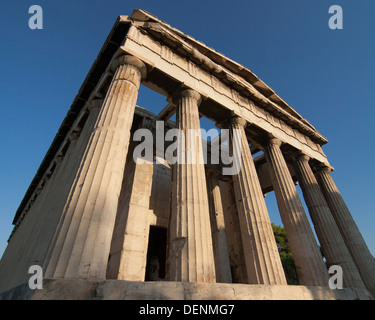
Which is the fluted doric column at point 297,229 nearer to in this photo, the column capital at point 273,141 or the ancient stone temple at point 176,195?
the ancient stone temple at point 176,195

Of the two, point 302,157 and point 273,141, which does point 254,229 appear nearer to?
point 273,141

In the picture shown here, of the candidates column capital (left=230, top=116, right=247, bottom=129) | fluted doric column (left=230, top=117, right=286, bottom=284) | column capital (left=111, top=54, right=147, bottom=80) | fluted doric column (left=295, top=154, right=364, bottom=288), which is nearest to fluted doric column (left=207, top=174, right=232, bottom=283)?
fluted doric column (left=230, top=117, right=286, bottom=284)

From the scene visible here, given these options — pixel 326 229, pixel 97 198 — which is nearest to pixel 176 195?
pixel 97 198

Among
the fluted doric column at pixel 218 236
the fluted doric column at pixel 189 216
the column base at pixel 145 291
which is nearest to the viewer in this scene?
the column base at pixel 145 291

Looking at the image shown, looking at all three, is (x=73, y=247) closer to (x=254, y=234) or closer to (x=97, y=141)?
(x=97, y=141)

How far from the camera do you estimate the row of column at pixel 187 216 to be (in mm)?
4605

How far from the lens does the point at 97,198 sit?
5094 millimetres

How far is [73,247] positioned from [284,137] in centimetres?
1388

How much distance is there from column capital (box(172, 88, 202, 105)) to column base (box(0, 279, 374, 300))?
7.88 metres

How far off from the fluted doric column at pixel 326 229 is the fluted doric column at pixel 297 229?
3.12 meters

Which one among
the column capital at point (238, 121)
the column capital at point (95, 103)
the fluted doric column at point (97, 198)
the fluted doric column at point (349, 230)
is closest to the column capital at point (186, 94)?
the column capital at point (238, 121)

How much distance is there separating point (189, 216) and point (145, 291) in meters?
2.82

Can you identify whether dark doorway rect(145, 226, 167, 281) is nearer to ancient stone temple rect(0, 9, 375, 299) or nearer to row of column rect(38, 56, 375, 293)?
ancient stone temple rect(0, 9, 375, 299)

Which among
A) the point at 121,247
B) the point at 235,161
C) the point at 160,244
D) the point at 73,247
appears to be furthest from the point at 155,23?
the point at 160,244
